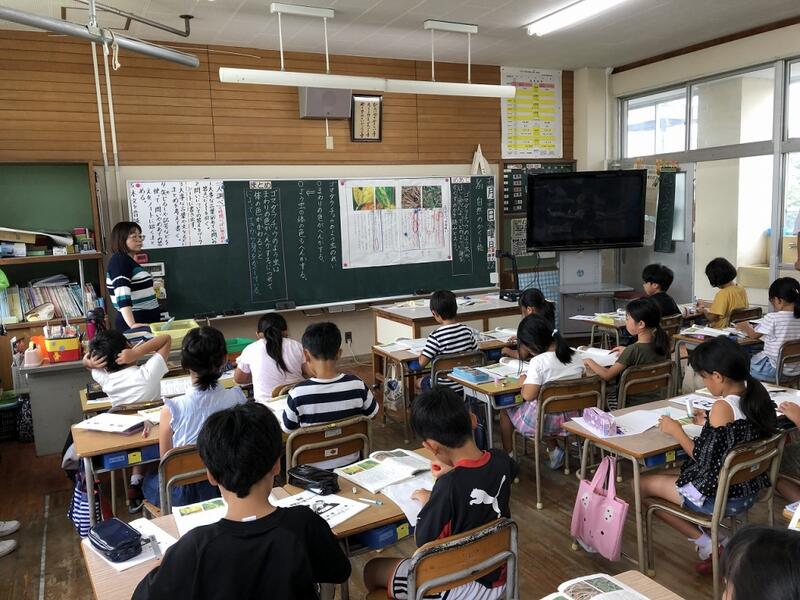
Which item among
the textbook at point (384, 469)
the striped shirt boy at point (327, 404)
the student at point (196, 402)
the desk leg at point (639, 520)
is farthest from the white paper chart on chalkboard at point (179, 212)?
the desk leg at point (639, 520)

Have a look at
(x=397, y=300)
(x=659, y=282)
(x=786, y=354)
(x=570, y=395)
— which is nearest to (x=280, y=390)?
(x=570, y=395)

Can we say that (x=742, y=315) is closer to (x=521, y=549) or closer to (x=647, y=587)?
(x=521, y=549)

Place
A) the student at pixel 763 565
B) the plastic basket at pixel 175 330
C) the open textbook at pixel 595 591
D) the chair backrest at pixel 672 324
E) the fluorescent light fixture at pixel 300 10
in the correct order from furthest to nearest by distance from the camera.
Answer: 1. the chair backrest at pixel 672 324
2. the fluorescent light fixture at pixel 300 10
3. the plastic basket at pixel 175 330
4. the open textbook at pixel 595 591
5. the student at pixel 763 565

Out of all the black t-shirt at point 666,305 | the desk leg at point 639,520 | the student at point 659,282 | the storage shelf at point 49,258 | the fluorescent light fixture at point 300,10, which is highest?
the fluorescent light fixture at point 300,10

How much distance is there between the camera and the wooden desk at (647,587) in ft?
4.98

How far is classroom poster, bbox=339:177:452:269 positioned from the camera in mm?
6562

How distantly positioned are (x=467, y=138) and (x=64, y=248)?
4329mm

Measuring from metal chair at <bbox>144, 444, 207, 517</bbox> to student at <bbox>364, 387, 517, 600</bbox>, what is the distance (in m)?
0.82

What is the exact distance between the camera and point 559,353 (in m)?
3.46

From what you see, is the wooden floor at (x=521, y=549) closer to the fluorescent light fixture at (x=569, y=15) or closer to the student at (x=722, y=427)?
the student at (x=722, y=427)

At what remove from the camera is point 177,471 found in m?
2.45

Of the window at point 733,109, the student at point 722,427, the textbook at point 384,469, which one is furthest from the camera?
the window at point 733,109

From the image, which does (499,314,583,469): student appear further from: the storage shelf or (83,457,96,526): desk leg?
the storage shelf

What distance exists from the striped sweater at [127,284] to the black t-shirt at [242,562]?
3.47 m
